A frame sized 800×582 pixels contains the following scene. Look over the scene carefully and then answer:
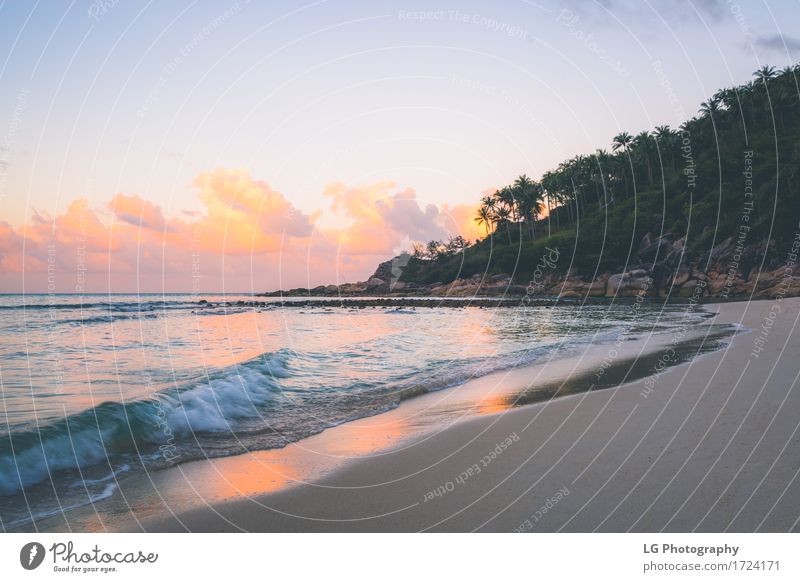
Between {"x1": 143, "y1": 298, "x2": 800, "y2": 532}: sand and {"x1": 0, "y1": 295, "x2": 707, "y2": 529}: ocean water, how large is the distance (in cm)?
280

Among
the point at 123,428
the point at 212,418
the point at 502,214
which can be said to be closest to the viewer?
the point at 123,428

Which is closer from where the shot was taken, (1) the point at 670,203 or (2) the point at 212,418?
(2) the point at 212,418

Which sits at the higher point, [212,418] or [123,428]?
[123,428]

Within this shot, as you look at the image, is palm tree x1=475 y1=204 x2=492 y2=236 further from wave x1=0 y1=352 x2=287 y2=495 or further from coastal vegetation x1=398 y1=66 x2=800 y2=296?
wave x1=0 y1=352 x2=287 y2=495

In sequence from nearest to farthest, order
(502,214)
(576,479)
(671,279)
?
(576,479) < (671,279) < (502,214)

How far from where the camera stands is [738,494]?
5.70m

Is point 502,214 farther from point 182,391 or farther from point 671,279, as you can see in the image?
point 182,391

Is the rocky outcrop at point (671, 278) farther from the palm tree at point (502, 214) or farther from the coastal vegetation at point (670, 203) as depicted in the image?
the palm tree at point (502, 214)

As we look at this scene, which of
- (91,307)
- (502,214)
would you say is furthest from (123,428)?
(502,214)

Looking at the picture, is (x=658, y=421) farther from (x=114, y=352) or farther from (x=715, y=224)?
(x=715, y=224)

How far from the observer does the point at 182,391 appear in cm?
1390

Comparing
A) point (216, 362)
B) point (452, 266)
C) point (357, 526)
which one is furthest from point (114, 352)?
point (452, 266)

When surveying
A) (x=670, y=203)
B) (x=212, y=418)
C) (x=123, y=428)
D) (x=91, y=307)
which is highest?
(x=670, y=203)

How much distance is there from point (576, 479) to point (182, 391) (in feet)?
35.8
